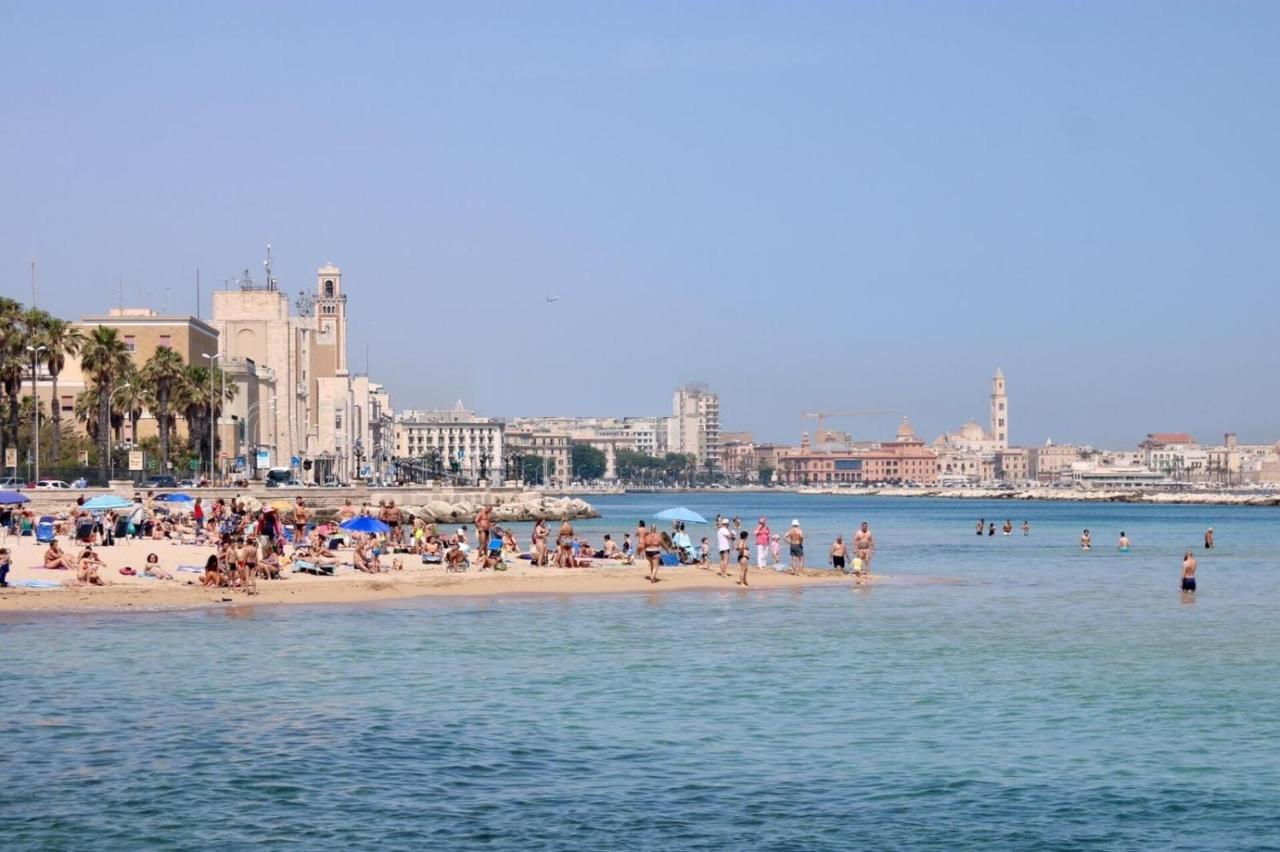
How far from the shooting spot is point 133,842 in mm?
14438

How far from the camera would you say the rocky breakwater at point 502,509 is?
309 feet

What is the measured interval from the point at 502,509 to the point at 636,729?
87.7 metres

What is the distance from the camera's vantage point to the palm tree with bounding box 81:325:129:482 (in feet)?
254

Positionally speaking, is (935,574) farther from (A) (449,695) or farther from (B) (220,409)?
(B) (220,409)

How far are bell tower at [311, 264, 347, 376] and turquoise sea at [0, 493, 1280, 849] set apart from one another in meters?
143

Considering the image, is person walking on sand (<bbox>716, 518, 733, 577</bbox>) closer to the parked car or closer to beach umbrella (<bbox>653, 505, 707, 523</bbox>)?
beach umbrella (<bbox>653, 505, 707, 523</bbox>)

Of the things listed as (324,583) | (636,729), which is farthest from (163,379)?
(636,729)

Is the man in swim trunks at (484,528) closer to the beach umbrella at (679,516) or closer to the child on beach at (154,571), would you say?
the beach umbrella at (679,516)

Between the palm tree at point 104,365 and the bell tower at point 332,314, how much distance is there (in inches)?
3535

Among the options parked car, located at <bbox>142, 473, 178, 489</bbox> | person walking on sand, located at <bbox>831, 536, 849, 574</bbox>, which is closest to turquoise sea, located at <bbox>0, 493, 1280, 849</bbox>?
person walking on sand, located at <bbox>831, 536, 849, 574</bbox>

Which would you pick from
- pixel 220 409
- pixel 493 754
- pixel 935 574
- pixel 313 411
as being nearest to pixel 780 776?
pixel 493 754

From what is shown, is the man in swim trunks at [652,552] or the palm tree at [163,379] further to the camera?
the palm tree at [163,379]

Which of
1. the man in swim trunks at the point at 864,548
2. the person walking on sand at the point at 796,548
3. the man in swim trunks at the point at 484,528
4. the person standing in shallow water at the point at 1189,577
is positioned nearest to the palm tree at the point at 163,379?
the man in swim trunks at the point at 484,528

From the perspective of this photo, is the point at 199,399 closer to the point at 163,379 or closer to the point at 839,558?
the point at 163,379
